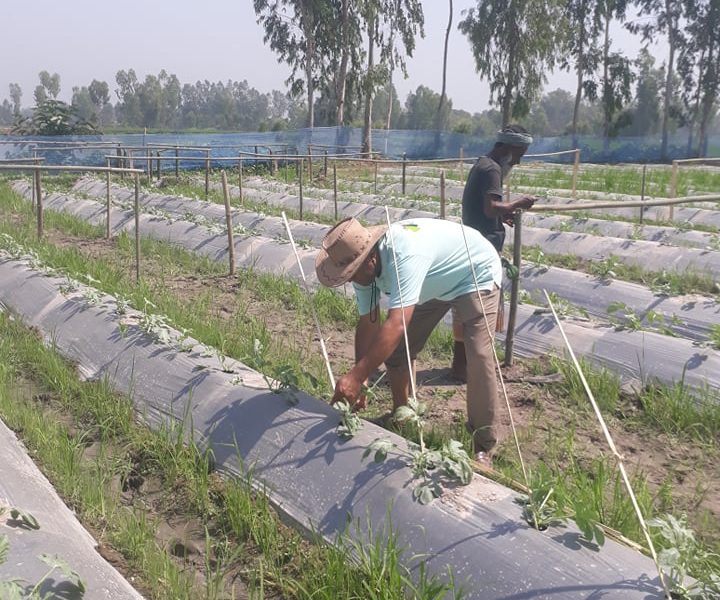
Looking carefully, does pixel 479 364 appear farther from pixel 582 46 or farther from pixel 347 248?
pixel 582 46

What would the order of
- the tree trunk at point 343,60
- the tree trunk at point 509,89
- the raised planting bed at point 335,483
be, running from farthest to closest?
the tree trunk at point 509,89, the tree trunk at point 343,60, the raised planting bed at point 335,483

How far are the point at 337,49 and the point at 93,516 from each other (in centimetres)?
2949

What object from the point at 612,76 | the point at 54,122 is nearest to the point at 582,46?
the point at 612,76

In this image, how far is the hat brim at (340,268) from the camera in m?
2.66

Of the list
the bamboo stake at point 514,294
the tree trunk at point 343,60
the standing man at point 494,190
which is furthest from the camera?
the tree trunk at point 343,60

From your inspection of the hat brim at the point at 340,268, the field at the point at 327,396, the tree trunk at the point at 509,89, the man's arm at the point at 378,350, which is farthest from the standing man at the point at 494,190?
A: the tree trunk at the point at 509,89

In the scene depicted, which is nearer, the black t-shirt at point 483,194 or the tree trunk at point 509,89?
the black t-shirt at point 483,194

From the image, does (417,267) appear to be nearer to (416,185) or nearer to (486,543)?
(486,543)

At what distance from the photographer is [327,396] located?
3770 mm

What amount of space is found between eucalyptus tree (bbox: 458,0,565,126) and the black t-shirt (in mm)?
31257

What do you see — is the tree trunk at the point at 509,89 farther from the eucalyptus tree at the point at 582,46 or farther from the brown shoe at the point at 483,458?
the brown shoe at the point at 483,458

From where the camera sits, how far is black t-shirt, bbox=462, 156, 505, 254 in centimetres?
407

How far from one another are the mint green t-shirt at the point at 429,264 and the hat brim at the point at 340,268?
61mm

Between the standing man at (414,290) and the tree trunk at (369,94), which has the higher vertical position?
the tree trunk at (369,94)
